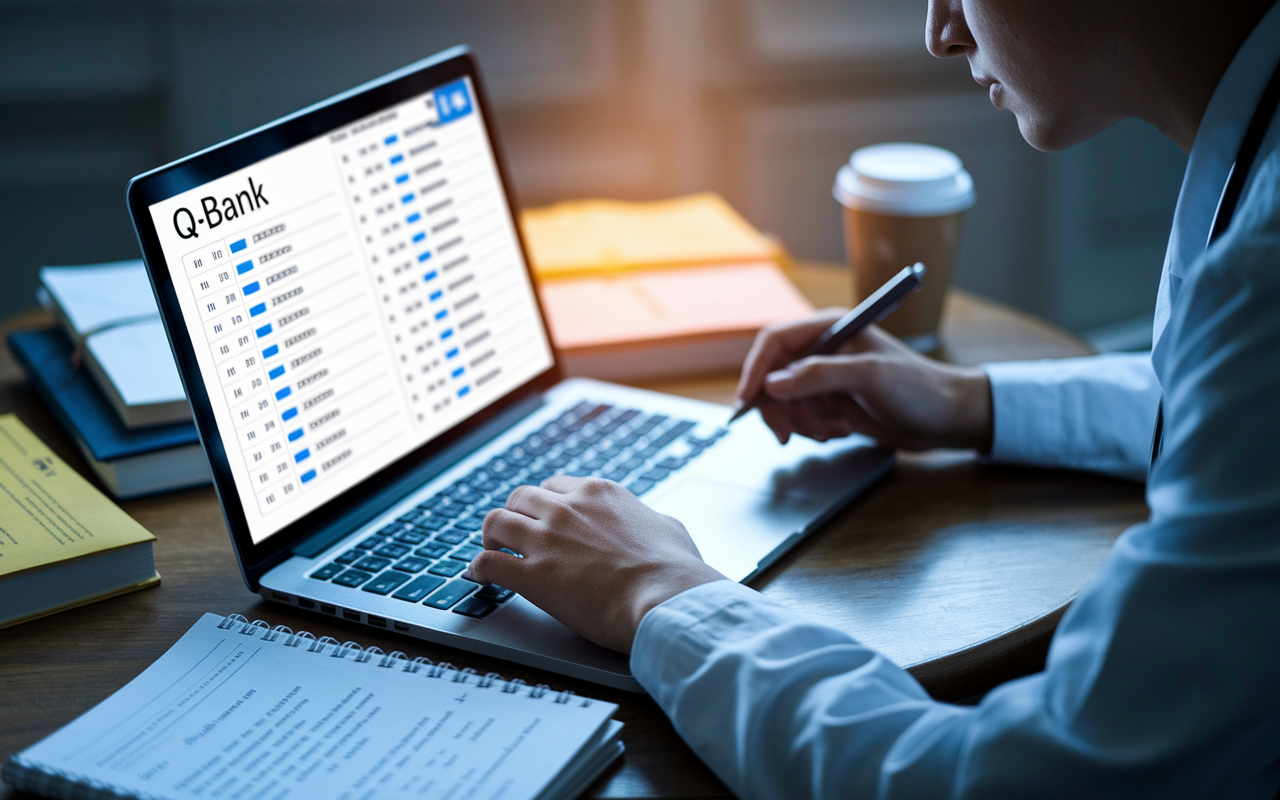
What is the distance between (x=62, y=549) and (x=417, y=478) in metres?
0.27

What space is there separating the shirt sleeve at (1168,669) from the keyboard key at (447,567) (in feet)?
0.86

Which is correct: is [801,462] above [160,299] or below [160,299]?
below

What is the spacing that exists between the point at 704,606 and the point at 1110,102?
0.45 m

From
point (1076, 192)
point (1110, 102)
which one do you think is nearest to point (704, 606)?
point (1110, 102)

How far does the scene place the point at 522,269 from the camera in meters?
1.07

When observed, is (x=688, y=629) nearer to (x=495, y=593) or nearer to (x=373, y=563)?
(x=495, y=593)

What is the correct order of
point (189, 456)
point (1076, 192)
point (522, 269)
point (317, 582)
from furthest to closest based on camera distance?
point (1076, 192) → point (522, 269) → point (189, 456) → point (317, 582)

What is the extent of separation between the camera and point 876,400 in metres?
0.97

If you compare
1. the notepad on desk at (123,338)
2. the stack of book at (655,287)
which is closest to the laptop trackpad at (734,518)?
the stack of book at (655,287)

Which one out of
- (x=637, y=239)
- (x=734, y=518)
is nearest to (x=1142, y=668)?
(x=734, y=518)

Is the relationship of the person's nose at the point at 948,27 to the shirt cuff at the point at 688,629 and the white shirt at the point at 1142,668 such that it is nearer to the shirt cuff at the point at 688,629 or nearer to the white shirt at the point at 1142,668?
the white shirt at the point at 1142,668

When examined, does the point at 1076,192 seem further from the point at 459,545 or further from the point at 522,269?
the point at 459,545

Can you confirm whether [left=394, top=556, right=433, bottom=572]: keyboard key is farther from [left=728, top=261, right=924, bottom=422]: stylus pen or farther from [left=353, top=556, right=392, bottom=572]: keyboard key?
[left=728, top=261, right=924, bottom=422]: stylus pen

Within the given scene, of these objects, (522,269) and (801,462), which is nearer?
(801,462)
